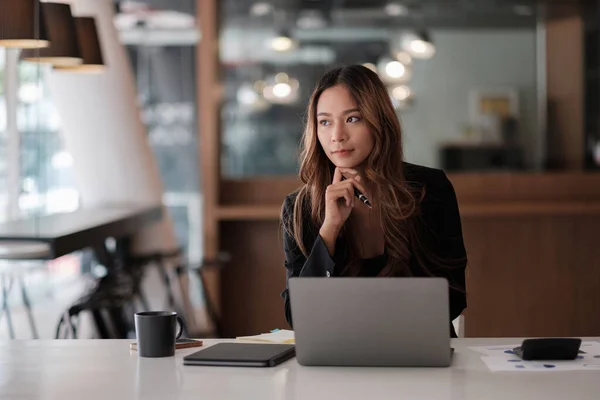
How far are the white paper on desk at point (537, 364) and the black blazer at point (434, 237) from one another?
1.63 ft

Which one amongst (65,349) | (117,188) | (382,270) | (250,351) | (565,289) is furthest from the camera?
(117,188)

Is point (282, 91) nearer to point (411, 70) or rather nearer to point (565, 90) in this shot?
point (411, 70)

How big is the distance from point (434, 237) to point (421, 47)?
4.05m

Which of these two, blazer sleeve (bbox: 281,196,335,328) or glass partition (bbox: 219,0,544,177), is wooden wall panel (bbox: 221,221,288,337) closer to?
glass partition (bbox: 219,0,544,177)

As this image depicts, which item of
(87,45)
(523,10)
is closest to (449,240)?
(87,45)

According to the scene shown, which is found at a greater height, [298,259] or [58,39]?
[58,39]

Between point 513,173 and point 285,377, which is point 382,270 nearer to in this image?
point 285,377

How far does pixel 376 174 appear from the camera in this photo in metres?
2.55

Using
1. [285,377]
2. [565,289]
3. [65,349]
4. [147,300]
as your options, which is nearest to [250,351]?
[285,377]

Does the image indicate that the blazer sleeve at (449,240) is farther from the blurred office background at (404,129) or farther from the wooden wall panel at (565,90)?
the wooden wall panel at (565,90)

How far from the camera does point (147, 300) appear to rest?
675 cm

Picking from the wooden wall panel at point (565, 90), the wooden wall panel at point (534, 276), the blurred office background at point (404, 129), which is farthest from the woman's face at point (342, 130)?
the wooden wall panel at point (565, 90)

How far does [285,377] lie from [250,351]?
209 mm

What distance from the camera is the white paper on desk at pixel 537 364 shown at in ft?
6.28
